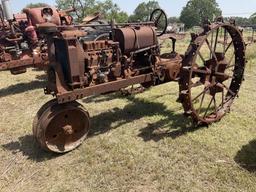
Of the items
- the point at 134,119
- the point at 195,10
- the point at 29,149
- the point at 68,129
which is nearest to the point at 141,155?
the point at 68,129

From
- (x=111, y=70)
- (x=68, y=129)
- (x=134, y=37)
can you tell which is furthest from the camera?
(x=134, y=37)

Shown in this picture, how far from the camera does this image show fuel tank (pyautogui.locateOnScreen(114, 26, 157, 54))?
5.18 m

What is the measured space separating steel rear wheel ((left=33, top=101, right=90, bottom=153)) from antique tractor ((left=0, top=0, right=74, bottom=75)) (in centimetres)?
389

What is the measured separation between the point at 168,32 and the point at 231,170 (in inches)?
123

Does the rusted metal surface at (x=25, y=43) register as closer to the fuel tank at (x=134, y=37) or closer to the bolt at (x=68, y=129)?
the fuel tank at (x=134, y=37)

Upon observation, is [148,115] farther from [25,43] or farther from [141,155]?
[25,43]

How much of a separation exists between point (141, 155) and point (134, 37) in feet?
6.20

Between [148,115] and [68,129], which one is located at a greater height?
[68,129]

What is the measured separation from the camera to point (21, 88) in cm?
895

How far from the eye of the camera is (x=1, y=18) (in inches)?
359

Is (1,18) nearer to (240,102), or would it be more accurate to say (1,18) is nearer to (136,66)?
(136,66)

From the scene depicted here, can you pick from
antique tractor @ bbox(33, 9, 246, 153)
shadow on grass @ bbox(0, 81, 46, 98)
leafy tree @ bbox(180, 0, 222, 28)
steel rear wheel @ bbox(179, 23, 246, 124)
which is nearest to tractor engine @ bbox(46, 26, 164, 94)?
antique tractor @ bbox(33, 9, 246, 153)

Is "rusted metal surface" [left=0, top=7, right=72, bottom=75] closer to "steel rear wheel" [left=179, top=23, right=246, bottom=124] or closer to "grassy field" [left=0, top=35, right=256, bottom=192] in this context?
"grassy field" [left=0, top=35, right=256, bottom=192]

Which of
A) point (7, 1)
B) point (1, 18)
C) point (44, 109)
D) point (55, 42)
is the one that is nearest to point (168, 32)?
point (55, 42)
